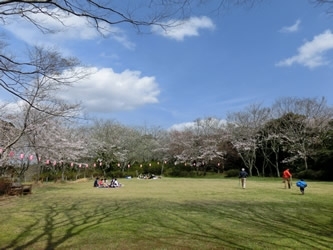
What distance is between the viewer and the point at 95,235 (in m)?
7.21

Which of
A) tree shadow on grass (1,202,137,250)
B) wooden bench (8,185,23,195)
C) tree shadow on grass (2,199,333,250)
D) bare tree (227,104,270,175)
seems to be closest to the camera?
tree shadow on grass (2,199,333,250)

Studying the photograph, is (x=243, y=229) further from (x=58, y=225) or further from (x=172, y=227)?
(x=58, y=225)

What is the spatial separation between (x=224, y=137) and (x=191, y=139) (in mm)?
6306

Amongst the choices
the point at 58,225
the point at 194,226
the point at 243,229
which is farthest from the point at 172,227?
the point at 58,225

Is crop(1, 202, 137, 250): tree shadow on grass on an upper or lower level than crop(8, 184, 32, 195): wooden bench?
lower

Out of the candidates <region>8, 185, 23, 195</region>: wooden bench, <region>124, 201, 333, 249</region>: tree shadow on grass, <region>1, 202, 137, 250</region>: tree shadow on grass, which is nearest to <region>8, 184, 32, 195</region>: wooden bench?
<region>8, 185, 23, 195</region>: wooden bench

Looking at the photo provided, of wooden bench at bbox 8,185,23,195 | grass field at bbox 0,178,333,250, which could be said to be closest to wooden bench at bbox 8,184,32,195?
wooden bench at bbox 8,185,23,195

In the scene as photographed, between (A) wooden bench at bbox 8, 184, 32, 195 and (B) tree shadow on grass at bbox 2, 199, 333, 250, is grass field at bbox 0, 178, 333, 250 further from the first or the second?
(A) wooden bench at bbox 8, 184, 32, 195

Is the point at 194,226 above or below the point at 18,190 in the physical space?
below

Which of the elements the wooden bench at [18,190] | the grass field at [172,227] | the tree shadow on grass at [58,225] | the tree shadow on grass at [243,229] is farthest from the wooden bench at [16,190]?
the tree shadow on grass at [243,229]

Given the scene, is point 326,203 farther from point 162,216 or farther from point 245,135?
point 245,135

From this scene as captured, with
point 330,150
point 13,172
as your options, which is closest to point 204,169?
point 330,150

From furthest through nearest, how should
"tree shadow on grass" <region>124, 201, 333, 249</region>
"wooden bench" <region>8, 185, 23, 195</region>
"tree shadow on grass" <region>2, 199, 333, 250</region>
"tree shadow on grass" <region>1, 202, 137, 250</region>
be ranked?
"wooden bench" <region>8, 185, 23, 195</region>
"tree shadow on grass" <region>1, 202, 137, 250</region>
"tree shadow on grass" <region>2, 199, 333, 250</region>
"tree shadow on grass" <region>124, 201, 333, 249</region>

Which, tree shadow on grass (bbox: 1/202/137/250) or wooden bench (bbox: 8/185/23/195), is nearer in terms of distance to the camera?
tree shadow on grass (bbox: 1/202/137/250)
